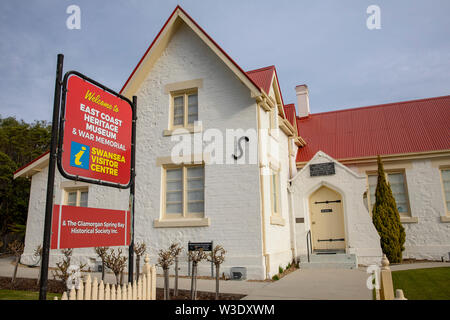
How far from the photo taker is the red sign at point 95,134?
564 cm

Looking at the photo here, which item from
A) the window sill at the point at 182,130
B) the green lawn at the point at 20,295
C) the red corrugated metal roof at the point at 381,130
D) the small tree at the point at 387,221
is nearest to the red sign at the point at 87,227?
the green lawn at the point at 20,295

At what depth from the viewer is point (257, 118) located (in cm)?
1177

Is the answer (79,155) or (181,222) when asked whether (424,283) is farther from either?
(79,155)

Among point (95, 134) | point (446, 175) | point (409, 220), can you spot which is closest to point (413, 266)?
point (409, 220)

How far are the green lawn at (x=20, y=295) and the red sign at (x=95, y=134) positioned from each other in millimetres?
3719

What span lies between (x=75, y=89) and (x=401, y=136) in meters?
→ 15.1

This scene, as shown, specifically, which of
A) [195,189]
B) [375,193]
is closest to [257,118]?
[195,189]

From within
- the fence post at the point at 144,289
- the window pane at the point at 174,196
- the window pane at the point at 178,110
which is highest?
the window pane at the point at 178,110

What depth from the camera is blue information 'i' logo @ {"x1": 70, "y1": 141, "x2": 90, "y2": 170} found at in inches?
223

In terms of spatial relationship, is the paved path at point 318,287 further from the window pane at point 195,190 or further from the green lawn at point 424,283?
the window pane at point 195,190

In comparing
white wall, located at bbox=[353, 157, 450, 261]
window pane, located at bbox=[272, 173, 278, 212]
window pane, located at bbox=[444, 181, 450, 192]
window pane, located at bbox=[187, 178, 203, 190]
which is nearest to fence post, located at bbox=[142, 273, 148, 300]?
window pane, located at bbox=[187, 178, 203, 190]

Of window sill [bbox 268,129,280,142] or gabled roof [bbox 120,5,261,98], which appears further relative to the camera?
window sill [bbox 268,129,280,142]

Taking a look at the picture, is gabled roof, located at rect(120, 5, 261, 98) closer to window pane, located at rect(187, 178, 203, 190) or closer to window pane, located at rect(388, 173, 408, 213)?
window pane, located at rect(187, 178, 203, 190)

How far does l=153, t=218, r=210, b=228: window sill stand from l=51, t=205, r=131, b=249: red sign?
5.21 metres
